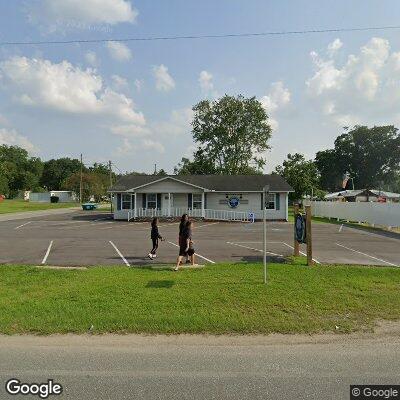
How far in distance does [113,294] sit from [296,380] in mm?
4549

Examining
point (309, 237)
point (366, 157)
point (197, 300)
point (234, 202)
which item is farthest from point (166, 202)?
point (366, 157)

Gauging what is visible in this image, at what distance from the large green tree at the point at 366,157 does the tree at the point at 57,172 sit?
3165 inches

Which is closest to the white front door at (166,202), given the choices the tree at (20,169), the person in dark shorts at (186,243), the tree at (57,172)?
the person in dark shorts at (186,243)

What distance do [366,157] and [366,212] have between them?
227 feet

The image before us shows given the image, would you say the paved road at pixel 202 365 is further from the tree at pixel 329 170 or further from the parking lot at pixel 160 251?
the tree at pixel 329 170

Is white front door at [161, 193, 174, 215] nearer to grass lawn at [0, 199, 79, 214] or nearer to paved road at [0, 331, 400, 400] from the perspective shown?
grass lawn at [0, 199, 79, 214]

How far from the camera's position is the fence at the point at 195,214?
1388 inches

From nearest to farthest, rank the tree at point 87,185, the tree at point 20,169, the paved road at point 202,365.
Result: the paved road at point 202,365 < the tree at point 87,185 < the tree at point 20,169

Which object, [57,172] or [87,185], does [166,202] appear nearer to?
[87,185]

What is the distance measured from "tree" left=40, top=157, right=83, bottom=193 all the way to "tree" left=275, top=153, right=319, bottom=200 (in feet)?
298

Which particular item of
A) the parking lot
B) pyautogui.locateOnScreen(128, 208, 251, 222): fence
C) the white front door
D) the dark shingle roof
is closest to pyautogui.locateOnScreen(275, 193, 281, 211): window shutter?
the dark shingle roof

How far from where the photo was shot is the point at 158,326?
20.5 ft

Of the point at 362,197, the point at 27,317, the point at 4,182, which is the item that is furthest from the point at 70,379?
the point at 4,182

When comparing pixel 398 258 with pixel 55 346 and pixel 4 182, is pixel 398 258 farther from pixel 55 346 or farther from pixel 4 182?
pixel 4 182
